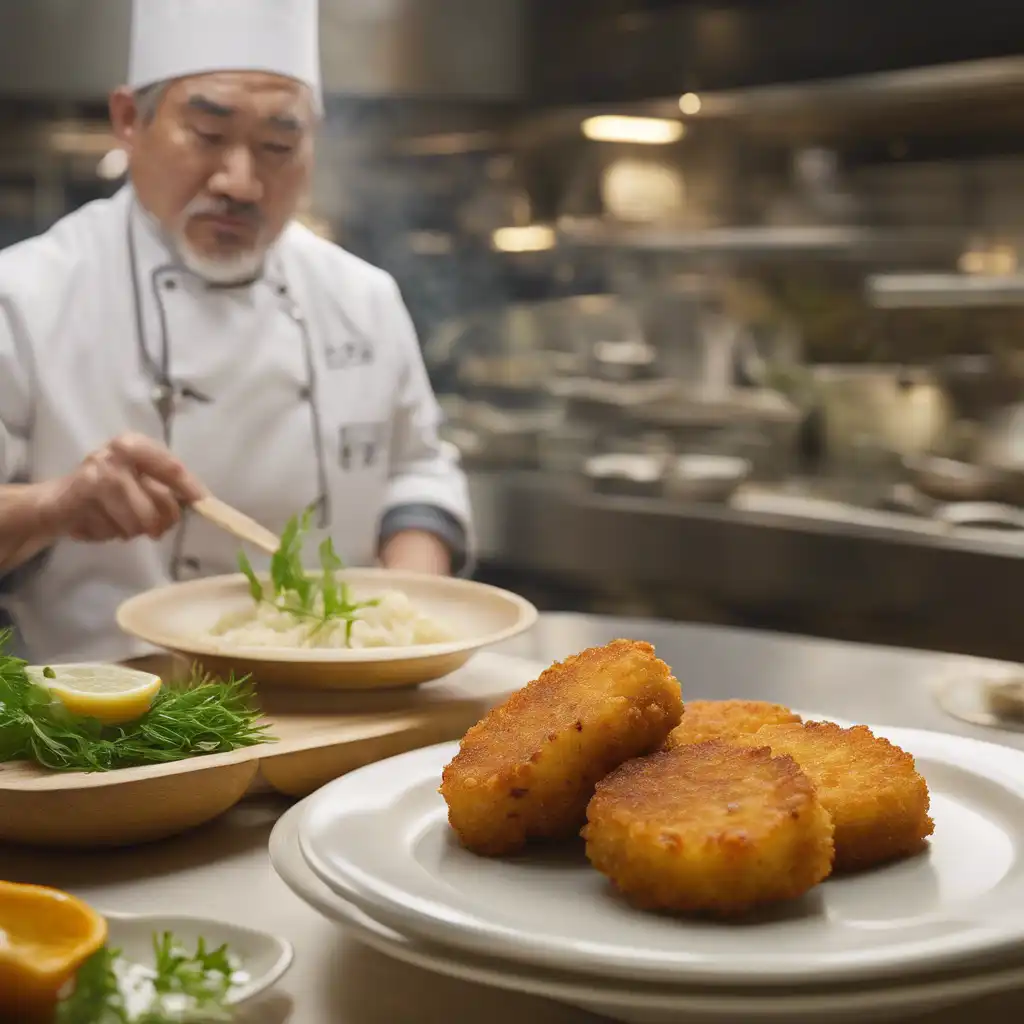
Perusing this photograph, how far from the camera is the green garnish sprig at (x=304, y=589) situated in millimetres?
1619

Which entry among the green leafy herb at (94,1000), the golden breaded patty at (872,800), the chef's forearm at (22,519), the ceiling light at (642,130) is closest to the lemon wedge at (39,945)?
the green leafy herb at (94,1000)

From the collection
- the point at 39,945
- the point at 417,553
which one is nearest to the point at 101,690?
the point at 39,945

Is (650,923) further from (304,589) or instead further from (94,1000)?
(304,589)

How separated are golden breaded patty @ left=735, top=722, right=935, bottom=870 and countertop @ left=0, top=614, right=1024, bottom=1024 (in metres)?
0.12

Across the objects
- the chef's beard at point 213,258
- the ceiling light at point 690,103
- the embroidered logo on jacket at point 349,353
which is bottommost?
the embroidered logo on jacket at point 349,353

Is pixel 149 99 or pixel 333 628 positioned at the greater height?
pixel 149 99

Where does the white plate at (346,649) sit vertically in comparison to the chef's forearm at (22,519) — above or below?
below

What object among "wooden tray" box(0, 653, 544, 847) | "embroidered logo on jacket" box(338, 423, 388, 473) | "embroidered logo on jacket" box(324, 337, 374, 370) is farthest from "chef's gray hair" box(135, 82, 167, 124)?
"wooden tray" box(0, 653, 544, 847)

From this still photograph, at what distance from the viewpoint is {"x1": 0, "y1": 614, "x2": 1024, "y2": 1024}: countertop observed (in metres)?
0.88

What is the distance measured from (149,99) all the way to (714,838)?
202cm

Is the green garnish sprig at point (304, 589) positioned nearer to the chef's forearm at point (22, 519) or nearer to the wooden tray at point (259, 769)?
the wooden tray at point (259, 769)

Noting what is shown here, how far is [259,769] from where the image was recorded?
1233mm

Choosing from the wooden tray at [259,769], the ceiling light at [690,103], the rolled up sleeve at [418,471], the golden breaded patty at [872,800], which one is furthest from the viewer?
the ceiling light at [690,103]

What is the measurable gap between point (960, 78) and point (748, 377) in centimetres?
127
